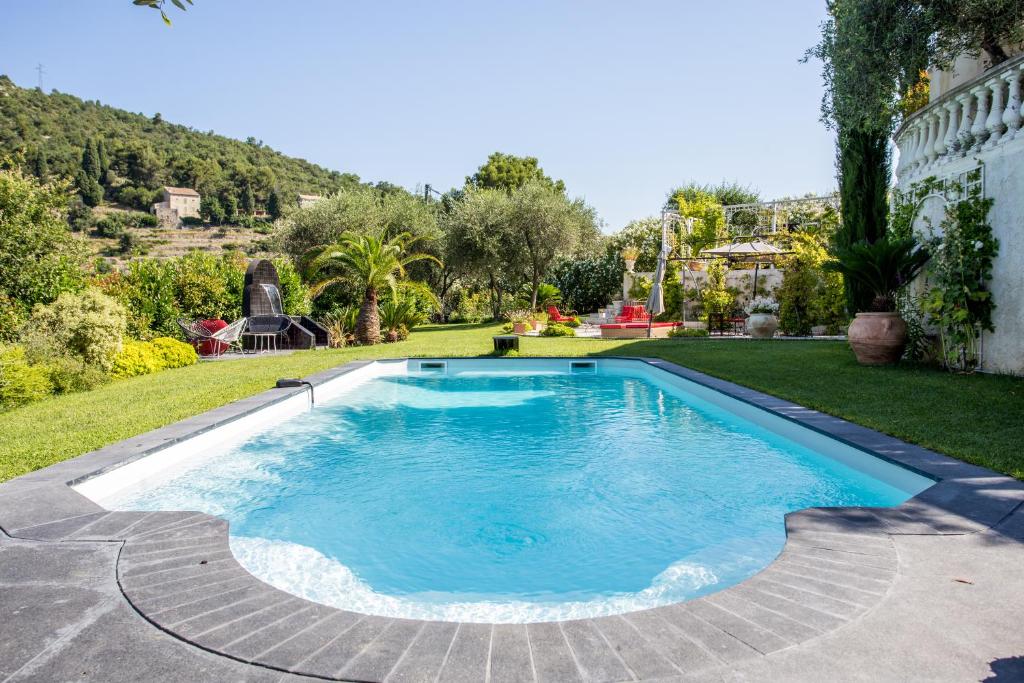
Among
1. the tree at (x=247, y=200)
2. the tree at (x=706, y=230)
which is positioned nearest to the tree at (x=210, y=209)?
the tree at (x=247, y=200)

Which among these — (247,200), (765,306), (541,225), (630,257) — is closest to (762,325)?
(765,306)

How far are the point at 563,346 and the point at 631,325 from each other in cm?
422

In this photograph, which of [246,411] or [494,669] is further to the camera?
[246,411]

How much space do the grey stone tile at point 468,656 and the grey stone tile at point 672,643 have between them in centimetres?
55

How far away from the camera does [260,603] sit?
2.46 m

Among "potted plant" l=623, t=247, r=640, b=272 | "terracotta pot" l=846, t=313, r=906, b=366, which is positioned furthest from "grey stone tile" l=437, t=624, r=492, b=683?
"potted plant" l=623, t=247, r=640, b=272

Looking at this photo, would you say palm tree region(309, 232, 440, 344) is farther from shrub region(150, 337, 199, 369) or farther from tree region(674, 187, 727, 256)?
tree region(674, 187, 727, 256)

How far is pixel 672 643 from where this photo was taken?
2098mm

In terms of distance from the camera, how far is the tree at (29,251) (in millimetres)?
10961

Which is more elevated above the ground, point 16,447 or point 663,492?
point 16,447

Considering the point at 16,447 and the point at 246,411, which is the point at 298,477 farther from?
the point at 16,447

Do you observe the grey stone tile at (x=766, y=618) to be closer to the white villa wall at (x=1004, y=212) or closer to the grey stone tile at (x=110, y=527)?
the grey stone tile at (x=110, y=527)

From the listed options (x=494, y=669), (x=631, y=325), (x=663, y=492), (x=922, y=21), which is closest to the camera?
(x=494, y=669)

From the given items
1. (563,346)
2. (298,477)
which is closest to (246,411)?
(298,477)
